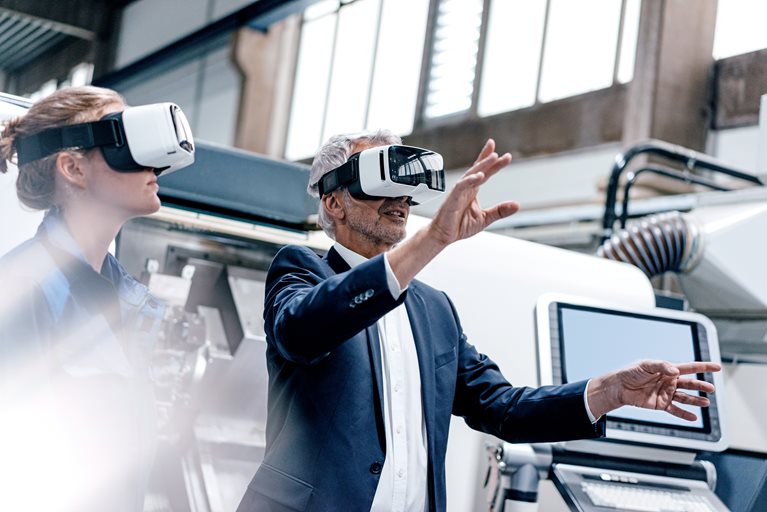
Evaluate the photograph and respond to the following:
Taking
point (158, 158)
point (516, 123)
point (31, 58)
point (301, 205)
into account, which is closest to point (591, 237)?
point (516, 123)

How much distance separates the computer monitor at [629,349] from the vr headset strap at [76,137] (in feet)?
3.95

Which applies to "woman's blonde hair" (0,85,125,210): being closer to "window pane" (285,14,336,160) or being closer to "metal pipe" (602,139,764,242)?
"metal pipe" (602,139,764,242)

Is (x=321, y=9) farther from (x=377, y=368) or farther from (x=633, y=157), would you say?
(x=377, y=368)

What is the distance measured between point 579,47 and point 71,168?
5536mm

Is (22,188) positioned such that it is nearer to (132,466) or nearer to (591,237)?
(132,466)

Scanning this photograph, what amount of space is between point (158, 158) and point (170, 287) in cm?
131

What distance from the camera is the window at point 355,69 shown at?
7906mm

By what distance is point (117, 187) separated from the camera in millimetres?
1277

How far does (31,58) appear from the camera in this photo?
43.9 feet

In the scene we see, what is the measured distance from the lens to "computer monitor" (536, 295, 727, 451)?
7.13ft

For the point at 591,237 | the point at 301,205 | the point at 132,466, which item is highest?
the point at 591,237

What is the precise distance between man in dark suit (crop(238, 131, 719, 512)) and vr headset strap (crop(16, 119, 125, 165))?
35 cm

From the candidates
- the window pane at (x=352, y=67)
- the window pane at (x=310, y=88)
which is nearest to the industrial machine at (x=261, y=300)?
the window pane at (x=352, y=67)

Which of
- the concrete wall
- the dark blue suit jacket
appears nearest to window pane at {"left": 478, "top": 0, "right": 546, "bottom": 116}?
the concrete wall
